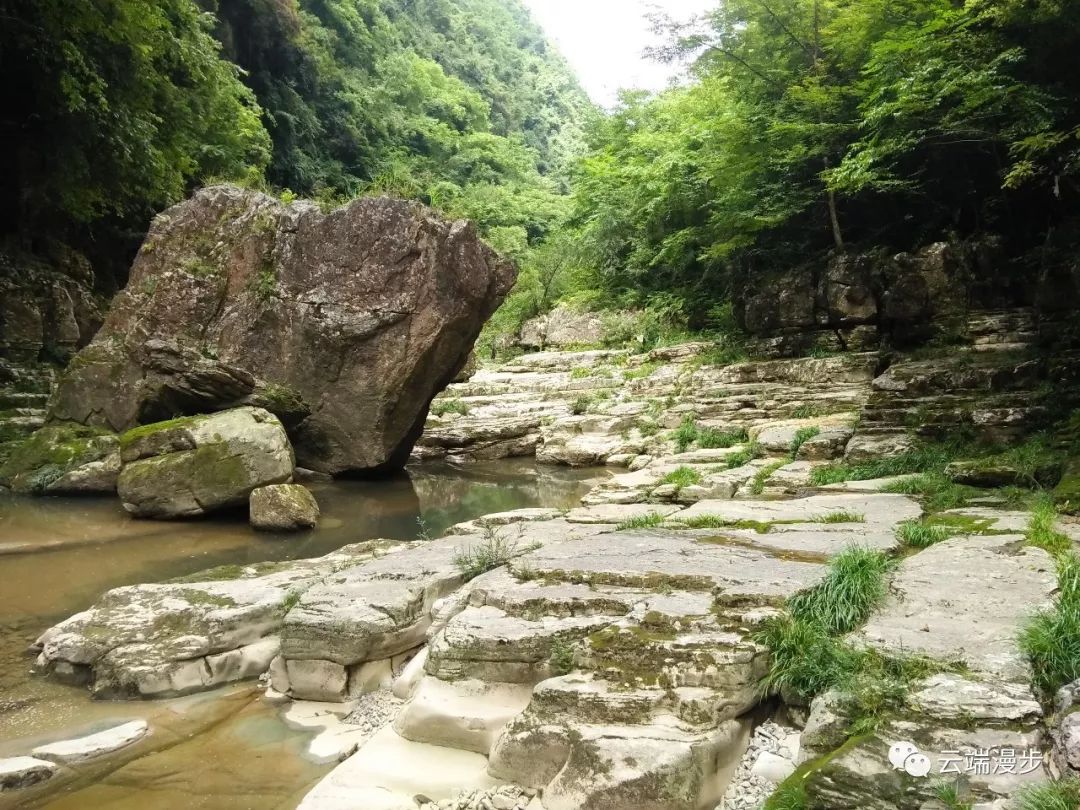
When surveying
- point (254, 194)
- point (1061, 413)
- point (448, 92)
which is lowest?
point (1061, 413)

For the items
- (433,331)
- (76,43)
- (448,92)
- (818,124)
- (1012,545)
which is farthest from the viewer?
(448,92)

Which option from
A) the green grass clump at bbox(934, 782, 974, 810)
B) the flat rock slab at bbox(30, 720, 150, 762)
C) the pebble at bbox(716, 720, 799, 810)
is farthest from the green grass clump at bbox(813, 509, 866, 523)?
the flat rock slab at bbox(30, 720, 150, 762)

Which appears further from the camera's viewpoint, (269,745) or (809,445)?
(809,445)

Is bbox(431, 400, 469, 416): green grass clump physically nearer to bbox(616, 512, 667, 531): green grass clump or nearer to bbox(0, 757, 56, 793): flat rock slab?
bbox(616, 512, 667, 531): green grass clump

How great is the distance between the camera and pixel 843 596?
3.60 m

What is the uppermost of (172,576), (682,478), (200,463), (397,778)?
(200,463)

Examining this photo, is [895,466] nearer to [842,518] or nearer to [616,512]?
[842,518]

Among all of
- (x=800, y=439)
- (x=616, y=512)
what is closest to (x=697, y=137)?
(x=800, y=439)

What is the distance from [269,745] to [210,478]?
6139mm

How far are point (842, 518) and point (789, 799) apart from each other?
151 inches

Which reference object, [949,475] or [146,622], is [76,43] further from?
[949,475]

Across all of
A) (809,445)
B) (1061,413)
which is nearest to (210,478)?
(809,445)

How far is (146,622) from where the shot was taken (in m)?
5.16

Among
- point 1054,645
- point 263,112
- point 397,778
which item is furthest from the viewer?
point 263,112
